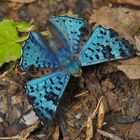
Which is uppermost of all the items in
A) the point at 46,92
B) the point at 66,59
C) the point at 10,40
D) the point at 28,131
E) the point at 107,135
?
the point at 10,40

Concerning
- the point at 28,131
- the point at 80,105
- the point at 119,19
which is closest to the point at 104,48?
the point at 80,105

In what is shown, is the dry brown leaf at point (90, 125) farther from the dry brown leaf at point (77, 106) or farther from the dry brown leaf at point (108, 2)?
the dry brown leaf at point (108, 2)

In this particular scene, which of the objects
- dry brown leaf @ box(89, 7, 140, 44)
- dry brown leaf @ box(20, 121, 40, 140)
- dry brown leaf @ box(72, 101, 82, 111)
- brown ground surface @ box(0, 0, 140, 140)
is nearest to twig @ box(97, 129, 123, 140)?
brown ground surface @ box(0, 0, 140, 140)

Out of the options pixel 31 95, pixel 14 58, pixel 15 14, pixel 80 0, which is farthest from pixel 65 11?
pixel 31 95

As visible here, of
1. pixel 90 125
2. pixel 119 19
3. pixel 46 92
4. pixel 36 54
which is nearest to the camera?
pixel 46 92

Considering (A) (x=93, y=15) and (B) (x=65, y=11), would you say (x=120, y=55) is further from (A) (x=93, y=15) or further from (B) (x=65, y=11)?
(B) (x=65, y=11)

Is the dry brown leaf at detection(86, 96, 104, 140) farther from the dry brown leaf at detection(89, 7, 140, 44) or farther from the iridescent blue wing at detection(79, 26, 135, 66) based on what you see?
the dry brown leaf at detection(89, 7, 140, 44)

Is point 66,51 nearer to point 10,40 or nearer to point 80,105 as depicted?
point 80,105
